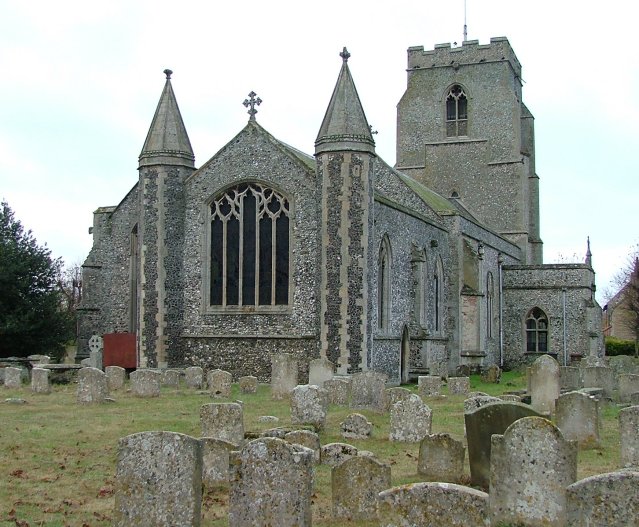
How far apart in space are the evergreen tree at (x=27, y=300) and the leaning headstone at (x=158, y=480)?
23.2 m

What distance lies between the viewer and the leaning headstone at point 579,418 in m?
11.9

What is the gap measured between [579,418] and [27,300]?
22779mm

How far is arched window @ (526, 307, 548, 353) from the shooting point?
3697 centimetres

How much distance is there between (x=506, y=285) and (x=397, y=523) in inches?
1300

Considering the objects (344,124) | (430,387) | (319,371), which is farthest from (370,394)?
(344,124)

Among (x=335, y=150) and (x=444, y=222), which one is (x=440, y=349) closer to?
(x=444, y=222)

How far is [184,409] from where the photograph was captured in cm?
1658

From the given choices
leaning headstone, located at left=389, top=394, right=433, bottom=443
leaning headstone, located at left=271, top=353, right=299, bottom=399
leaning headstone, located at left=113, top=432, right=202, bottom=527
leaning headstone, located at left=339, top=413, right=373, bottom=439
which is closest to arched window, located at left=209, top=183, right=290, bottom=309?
leaning headstone, located at left=271, top=353, right=299, bottom=399

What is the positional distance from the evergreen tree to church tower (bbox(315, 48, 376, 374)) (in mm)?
11798

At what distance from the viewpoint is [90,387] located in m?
17.3

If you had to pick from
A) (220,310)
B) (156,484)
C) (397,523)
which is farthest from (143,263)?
(397,523)

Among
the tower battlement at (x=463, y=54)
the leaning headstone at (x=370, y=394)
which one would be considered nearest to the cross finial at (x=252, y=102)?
the leaning headstone at (x=370, y=394)

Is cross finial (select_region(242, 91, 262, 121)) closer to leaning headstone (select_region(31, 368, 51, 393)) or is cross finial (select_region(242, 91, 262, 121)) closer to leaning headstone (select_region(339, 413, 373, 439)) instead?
leaning headstone (select_region(31, 368, 51, 393))

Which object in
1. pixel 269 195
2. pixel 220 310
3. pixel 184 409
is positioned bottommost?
pixel 184 409
